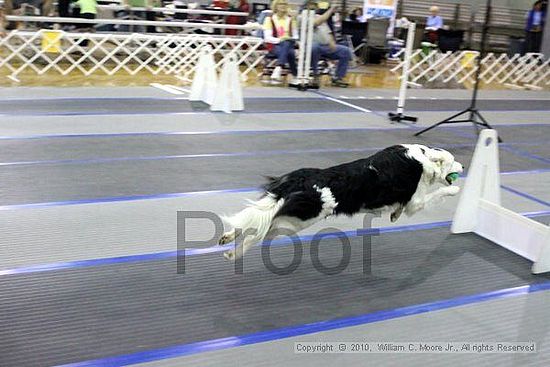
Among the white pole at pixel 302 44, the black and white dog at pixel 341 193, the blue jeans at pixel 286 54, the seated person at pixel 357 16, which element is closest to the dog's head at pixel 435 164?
the black and white dog at pixel 341 193

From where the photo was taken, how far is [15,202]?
390cm

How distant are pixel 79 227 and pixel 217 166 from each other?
170 centimetres

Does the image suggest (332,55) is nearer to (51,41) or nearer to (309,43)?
(309,43)

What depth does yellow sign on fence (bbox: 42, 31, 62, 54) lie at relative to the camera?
9328 millimetres

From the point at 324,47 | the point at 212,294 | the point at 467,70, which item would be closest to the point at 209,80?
the point at 324,47

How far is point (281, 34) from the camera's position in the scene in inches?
387

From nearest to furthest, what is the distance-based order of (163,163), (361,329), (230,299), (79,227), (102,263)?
(361,329) → (230,299) → (102,263) → (79,227) → (163,163)

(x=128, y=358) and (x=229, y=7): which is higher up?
(x=229, y=7)

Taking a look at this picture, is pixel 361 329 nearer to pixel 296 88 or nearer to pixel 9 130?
pixel 9 130

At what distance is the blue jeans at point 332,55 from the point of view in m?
9.86

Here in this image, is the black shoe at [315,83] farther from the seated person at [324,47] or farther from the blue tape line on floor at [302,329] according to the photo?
the blue tape line on floor at [302,329]

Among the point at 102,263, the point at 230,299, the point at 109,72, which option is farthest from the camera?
the point at 109,72

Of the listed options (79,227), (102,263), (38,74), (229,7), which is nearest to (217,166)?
(79,227)

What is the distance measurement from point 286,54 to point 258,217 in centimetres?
740
